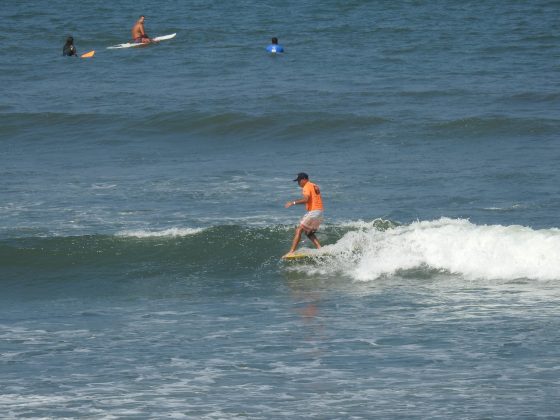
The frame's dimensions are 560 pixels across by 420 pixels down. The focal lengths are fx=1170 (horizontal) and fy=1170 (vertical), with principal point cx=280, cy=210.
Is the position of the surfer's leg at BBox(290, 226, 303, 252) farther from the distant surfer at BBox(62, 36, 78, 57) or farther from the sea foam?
the distant surfer at BBox(62, 36, 78, 57)

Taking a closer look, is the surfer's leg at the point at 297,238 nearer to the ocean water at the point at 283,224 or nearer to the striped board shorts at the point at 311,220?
the striped board shorts at the point at 311,220

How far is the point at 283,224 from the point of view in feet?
72.1

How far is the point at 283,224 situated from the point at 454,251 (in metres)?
3.71

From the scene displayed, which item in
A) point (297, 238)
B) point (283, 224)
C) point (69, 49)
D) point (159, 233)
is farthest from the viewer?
point (69, 49)

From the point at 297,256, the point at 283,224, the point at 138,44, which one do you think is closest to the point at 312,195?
the point at 297,256

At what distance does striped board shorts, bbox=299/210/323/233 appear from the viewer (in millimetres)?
19281

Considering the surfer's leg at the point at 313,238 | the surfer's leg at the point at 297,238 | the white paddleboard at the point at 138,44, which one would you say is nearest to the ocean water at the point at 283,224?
the surfer's leg at the point at 313,238

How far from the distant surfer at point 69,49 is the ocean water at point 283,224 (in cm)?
61

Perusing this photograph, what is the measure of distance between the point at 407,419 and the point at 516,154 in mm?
16397

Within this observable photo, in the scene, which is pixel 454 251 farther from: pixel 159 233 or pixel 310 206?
pixel 159 233

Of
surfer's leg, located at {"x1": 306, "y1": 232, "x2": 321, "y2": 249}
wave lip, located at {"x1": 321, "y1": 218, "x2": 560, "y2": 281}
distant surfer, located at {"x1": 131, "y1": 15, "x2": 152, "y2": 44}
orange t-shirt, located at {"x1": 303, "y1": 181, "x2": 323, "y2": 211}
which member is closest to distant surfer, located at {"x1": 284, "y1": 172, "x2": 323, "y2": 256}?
orange t-shirt, located at {"x1": 303, "y1": 181, "x2": 323, "y2": 211}

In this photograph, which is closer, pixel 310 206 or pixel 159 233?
pixel 310 206

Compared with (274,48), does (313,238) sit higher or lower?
lower

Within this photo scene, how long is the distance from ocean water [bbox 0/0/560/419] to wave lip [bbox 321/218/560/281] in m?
0.05
